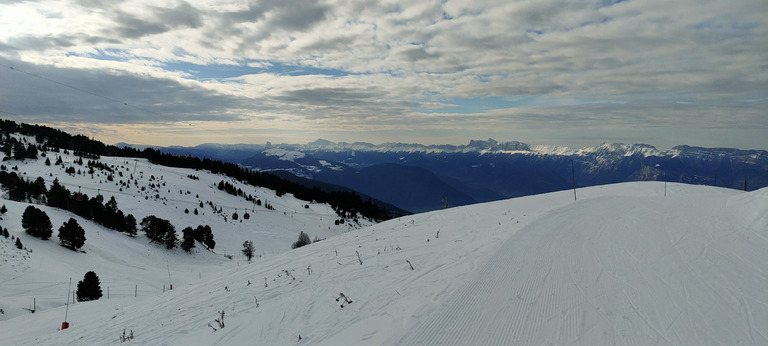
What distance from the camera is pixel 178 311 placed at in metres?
9.25

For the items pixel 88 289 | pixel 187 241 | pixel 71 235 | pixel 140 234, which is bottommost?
pixel 187 241

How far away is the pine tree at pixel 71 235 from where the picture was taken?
121ft

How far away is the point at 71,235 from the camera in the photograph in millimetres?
37125

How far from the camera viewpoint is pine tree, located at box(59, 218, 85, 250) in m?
37.0

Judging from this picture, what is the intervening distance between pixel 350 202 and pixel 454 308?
118 m

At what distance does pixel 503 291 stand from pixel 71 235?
47.2m

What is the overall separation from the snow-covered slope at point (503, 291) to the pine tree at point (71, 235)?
29.9m

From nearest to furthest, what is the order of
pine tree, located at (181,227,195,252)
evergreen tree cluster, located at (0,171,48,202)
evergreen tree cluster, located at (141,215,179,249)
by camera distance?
evergreen tree cluster, located at (141,215,179,249)
pine tree, located at (181,227,195,252)
evergreen tree cluster, located at (0,171,48,202)

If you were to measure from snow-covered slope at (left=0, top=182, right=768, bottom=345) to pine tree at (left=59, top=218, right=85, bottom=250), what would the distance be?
29919mm

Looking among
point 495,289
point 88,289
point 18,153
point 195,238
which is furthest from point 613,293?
point 18,153

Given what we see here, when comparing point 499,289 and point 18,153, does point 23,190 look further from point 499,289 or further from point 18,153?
point 499,289

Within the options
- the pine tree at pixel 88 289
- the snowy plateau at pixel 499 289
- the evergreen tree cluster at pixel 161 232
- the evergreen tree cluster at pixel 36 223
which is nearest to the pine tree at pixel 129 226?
the evergreen tree cluster at pixel 161 232

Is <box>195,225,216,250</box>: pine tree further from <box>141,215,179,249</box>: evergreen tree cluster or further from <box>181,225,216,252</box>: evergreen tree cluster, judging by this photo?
<box>141,215,179,249</box>: evergreen tree cluster

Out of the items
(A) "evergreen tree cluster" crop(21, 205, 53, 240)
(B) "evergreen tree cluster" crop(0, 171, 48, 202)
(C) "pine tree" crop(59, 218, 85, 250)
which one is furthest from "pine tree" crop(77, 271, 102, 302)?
(B) "evergreen tree cluster" crop(0, 171, 48, 202)
